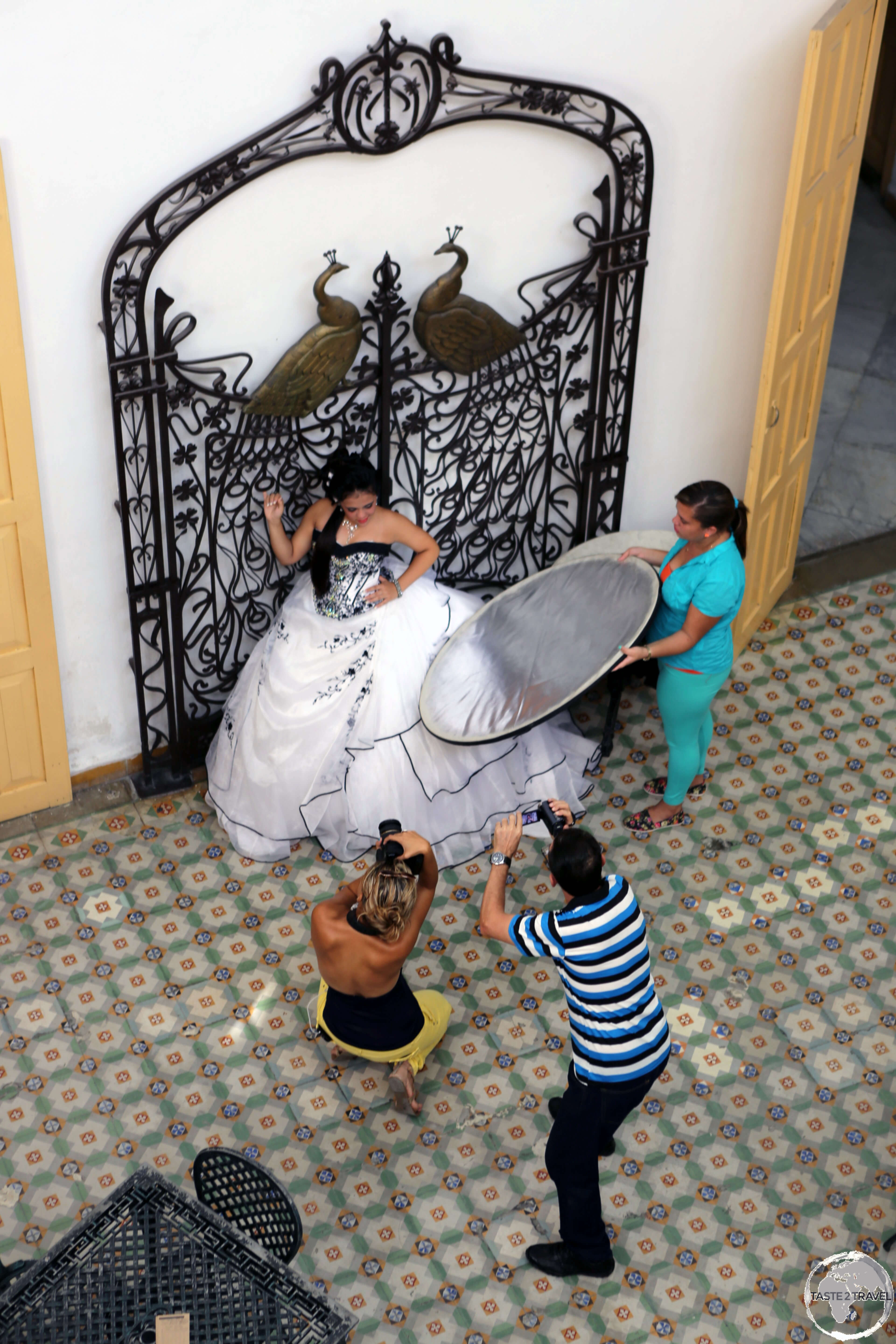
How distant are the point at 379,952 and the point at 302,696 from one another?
1.47 m

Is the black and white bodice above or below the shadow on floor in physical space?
above

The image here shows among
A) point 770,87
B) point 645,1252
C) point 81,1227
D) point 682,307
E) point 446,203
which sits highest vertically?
point 770,87

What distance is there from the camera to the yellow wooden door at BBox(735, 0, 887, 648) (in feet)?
17.6

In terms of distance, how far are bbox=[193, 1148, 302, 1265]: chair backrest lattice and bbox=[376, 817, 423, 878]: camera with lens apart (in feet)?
3.04

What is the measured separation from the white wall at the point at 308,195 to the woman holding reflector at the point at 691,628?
0.94m

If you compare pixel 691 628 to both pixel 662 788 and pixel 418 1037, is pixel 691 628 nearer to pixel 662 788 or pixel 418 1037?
pixel 662 788

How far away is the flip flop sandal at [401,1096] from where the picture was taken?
4.73 m

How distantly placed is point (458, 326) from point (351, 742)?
5.14ft

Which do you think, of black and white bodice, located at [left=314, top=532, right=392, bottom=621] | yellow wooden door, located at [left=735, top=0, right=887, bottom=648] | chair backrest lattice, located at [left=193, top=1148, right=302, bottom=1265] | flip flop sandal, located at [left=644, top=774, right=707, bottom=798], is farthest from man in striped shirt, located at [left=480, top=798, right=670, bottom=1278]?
yellow wooden door, located at [left=735, top=0, right=887, bottom=648]

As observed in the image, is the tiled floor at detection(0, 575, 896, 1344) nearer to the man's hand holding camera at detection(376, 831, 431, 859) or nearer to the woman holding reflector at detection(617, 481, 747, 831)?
the woman holding reflector at detection(617, 481, 747, 831)

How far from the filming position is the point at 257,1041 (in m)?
5.07

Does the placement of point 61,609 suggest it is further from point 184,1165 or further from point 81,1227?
point 81,1227

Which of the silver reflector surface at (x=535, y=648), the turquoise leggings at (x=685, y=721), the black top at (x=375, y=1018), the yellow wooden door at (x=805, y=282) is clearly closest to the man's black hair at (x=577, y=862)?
the black top at (x=375, y=1018)

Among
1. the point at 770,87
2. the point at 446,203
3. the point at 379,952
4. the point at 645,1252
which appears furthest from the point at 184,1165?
the point at 770,87
